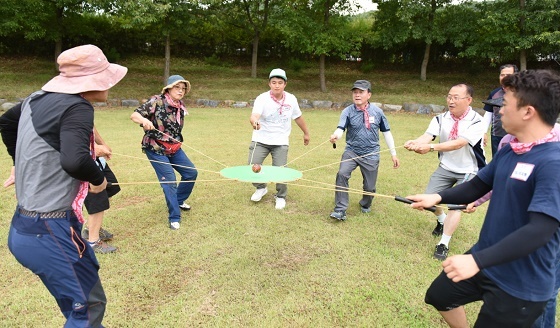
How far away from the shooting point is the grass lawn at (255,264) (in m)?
3.23

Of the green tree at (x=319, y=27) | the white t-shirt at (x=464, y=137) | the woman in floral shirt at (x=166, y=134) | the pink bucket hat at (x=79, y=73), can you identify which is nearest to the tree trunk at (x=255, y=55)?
the green tree at (x=319, y=27)

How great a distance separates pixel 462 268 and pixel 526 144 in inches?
27.9

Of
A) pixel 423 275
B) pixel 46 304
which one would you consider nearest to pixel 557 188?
pixel 423 275

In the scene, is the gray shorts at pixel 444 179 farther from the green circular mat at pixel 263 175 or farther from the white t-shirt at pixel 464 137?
the green circular mat at pixel 263 175

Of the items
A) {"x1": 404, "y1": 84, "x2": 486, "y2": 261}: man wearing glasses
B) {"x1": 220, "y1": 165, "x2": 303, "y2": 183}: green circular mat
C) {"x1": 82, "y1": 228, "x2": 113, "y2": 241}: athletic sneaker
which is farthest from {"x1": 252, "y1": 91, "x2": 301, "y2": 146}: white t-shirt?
{"x1": 82, "y1": 228, "x2": 113, "y2": 241}: athletic sneaker

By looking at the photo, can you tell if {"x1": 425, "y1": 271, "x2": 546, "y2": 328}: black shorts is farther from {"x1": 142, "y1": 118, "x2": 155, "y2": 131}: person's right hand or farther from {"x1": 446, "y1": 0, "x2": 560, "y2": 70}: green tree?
{"x1": 446, "y1": 0, "x2": 560, "y2": 70}: green tree

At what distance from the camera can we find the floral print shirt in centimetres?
475

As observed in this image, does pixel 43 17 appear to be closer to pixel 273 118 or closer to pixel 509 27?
pixel 273 118

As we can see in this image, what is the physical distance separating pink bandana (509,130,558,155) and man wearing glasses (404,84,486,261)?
2002 millimetres

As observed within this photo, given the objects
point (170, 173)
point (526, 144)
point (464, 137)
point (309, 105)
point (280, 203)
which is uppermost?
point (526, 144)

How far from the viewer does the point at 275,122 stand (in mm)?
5707

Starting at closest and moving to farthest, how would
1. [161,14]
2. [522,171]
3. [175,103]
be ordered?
[522,171], [175,103], [161,14]

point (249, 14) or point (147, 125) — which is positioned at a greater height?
point (249, 14)

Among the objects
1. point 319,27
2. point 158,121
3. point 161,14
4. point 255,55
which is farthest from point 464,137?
point 255,55
